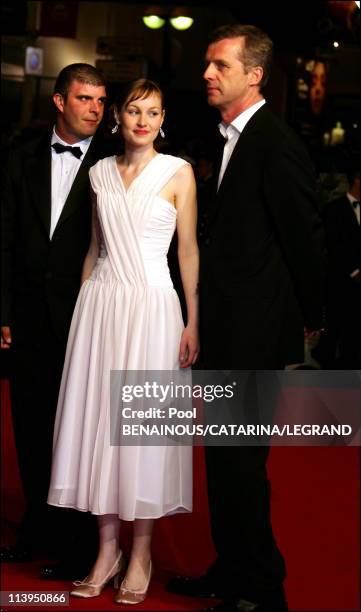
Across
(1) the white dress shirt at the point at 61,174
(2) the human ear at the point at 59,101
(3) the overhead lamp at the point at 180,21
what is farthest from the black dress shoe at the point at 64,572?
(3) the overhead lamp at the point at 180,21

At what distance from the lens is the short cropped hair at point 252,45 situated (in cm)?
366

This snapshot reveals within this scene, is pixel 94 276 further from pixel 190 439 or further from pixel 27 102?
pixel 27 102

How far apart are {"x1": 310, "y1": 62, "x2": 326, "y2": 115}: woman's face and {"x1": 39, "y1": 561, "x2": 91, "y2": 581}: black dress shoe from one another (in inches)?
479

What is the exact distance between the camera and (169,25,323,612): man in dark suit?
11.9 ft

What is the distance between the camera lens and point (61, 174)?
4.29 m

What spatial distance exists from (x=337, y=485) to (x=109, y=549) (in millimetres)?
2112

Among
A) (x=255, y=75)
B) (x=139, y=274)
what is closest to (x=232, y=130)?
(x=255, y=75)

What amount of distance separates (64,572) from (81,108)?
1.90 m

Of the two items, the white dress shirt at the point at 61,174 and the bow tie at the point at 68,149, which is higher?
the bow tie at the point at 68,149

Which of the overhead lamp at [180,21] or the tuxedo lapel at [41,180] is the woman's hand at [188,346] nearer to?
the tuxedo lapel at [41,180]

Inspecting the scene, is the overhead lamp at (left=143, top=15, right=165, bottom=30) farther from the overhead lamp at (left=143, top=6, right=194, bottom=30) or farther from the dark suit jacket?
the dark suit jacket

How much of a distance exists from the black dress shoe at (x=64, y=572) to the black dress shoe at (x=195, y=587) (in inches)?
14.4

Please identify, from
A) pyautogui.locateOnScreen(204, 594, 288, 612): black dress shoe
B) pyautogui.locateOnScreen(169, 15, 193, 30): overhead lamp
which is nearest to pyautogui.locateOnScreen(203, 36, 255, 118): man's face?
pyautogui.locateOnScreen(204, 594, 288, 612): black dress shoe

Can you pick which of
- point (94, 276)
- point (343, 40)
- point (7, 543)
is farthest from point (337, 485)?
point (343, 40)
